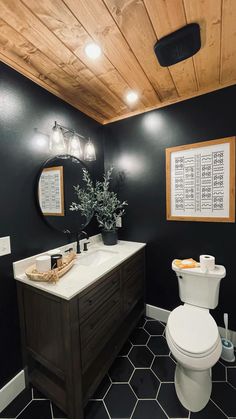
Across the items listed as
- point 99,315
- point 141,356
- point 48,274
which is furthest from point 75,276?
point 141,356

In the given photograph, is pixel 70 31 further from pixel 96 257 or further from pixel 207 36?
pixel 96 257

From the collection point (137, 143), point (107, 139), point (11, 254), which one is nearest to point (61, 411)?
point (11, 254)

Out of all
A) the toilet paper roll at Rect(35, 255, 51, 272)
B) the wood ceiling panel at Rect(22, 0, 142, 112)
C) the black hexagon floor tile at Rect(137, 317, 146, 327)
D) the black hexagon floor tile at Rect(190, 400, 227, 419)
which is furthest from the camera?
the black hexagon floor tile at Rect(137, 317, 146, 327)

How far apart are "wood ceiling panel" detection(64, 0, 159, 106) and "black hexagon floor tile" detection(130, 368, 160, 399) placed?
7.85ft

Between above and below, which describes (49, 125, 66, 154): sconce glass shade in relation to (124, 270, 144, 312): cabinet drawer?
above

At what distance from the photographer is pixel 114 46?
3.83ft

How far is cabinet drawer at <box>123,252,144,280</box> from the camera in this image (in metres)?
1.67

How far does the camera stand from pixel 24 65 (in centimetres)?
130

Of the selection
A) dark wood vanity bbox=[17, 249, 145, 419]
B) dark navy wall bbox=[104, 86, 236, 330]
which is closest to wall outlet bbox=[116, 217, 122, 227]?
dark navy wall bbox=[104, 86, 236, 330]

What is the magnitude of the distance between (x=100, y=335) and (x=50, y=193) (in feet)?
3.85

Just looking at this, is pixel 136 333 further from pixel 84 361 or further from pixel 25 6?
pixel 25 6

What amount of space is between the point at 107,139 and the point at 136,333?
88.6 inches

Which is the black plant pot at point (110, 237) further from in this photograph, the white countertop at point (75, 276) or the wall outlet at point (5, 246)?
the wall outlet at point (5, 246)

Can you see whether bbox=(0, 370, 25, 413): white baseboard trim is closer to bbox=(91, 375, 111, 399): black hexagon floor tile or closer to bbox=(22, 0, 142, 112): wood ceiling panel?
bbox=(91, 375, 111, 399): black hexagon floor tile
